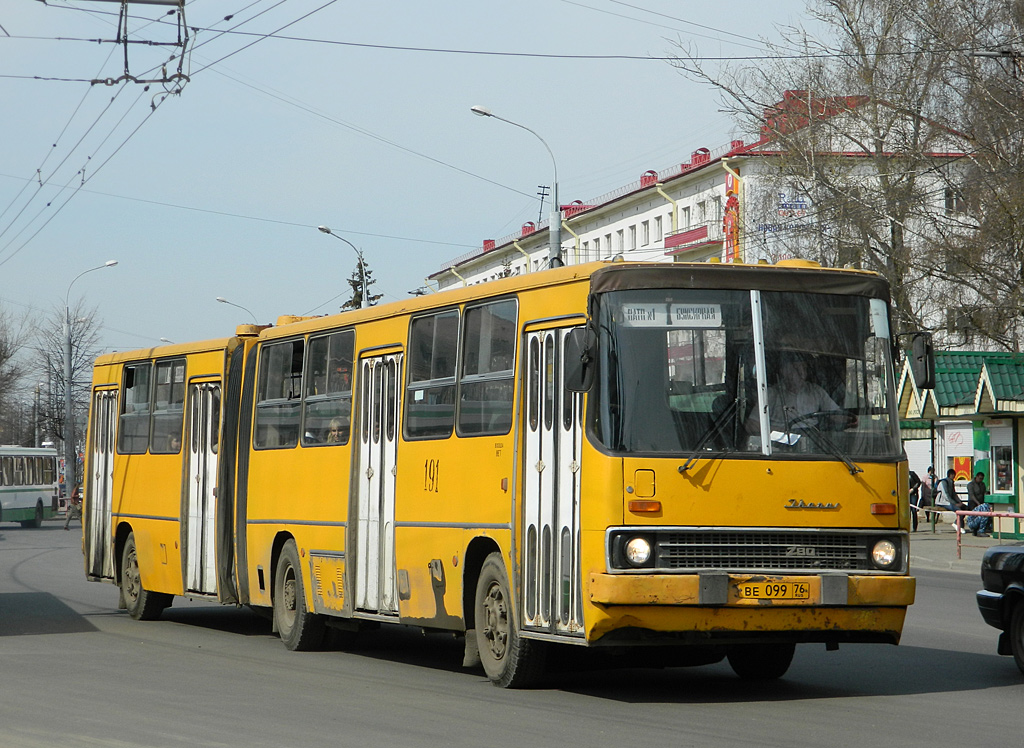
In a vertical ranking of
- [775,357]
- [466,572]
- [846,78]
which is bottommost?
[466,572]

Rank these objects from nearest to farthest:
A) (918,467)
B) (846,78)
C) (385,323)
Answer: (385,323) < (846,78) < (918,467)

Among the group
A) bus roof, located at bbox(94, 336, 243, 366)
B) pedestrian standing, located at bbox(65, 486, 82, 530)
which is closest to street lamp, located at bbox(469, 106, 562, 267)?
bus roof, located at bbox(94, 336, 243, 366)

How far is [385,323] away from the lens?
1348 cm

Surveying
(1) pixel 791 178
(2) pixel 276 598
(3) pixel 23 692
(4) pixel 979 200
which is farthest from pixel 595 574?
(1) pixel 791 178

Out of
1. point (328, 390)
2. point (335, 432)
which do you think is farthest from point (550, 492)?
point (328, 390)

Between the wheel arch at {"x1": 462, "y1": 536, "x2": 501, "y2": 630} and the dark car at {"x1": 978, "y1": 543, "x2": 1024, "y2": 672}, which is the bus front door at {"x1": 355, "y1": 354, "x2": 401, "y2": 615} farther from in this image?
the dark car at {"x1": 978, "y1": 543, "x2": 1024, "y2": 672}

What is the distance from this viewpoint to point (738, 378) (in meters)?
10.2

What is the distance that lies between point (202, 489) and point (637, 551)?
26.2 feet

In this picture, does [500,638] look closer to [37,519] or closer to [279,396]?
[279,396]

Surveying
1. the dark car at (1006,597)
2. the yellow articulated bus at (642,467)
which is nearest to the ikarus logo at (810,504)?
the yellow articulated bus at (642,467)

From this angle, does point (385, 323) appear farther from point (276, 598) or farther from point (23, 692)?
point (23, 692)

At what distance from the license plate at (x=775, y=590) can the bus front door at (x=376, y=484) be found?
3842 mm

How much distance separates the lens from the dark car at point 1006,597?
11836mm

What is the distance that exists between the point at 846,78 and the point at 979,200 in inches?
337
